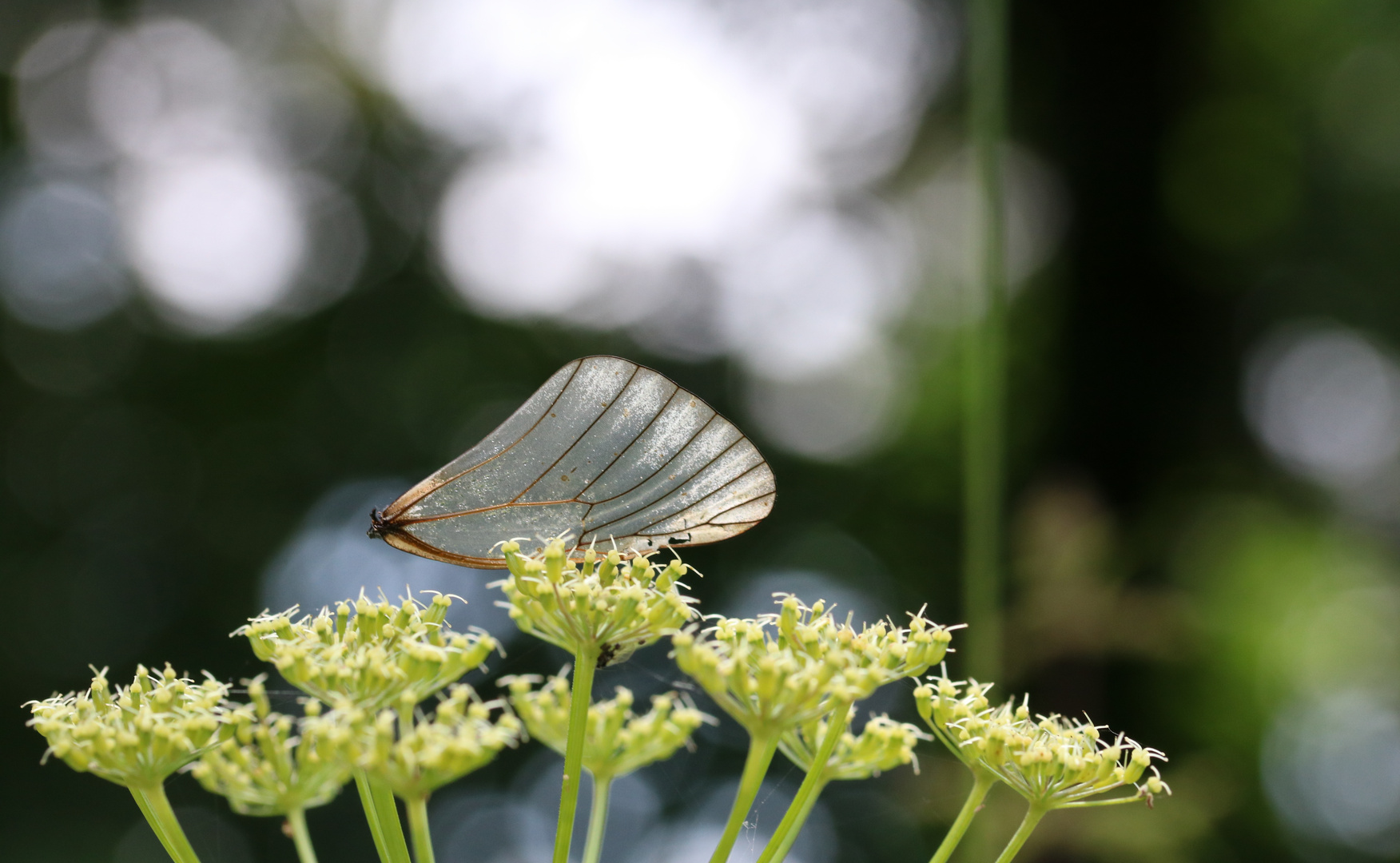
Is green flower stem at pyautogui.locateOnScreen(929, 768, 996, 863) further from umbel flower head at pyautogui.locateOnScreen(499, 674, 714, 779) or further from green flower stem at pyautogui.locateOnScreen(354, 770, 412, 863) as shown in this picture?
green flower stem at pyautogui.locateOnScreen(354, 770, 412, 863)

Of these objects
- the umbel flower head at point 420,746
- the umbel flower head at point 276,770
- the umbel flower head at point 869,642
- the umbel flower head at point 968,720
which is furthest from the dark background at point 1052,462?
the umbel flower head at point 276,770

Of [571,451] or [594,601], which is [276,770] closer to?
[594,601]

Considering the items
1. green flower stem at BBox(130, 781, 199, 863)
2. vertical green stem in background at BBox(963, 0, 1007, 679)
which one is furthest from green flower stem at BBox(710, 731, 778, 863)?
vertical green stem in background at BBox(963, 0, 1007, 679)

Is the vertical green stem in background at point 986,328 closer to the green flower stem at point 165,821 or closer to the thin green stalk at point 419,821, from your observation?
the thin green stalk at point 419,821

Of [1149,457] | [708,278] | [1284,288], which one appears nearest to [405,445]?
[708,278]

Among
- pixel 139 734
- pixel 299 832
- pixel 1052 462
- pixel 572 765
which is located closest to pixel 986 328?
pixel 572 765

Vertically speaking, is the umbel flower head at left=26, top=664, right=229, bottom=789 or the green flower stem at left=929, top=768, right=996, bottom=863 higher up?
the umbel flower head at left=26, top=664, right=229, bottom=789

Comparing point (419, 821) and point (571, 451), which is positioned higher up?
point (571, 451)
